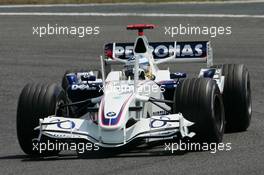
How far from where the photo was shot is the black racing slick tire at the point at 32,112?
1249cm

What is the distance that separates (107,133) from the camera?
12.0 metres

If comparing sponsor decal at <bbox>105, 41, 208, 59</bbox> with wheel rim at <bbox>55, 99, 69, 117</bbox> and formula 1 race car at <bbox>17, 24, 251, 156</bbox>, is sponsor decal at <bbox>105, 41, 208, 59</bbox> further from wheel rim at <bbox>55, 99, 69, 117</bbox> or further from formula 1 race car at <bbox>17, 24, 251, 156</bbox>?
wheel rim at <bbox>55, 99, 69, 117</bbox>

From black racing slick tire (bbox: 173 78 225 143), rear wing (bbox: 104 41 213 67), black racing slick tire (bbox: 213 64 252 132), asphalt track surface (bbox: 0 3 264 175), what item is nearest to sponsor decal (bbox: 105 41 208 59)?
rear wing (bbox: 104 41 213 67)

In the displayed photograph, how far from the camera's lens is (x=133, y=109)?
1234cm

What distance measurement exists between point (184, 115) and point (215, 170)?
59.3 inches

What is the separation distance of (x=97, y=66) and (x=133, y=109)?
9.30 meters

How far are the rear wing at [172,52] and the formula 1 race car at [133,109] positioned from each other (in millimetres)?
1051

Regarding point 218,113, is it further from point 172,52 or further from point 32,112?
point 172,52

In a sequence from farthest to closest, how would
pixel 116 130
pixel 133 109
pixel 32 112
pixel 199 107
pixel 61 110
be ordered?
pixel 61 110 < pixel 32 112 < pixel 133 109 < pixel 199 107 < pixel 116 130

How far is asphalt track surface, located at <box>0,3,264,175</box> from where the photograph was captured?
37.3ft

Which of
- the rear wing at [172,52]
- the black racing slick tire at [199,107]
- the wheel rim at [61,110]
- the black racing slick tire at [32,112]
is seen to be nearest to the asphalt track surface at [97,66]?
the black racing slick tire at [32,112]

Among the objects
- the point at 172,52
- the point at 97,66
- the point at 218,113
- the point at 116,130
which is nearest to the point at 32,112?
the point at 116,130

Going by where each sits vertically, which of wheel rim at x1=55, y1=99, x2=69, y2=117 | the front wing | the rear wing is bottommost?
the front wing

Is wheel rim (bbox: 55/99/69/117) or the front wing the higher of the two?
wheel rim (bbox: 55/99/69/117)
